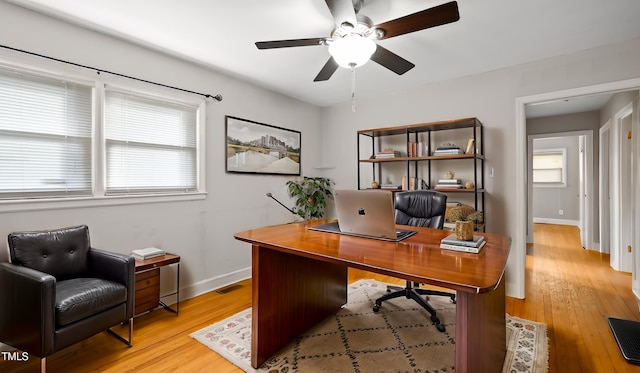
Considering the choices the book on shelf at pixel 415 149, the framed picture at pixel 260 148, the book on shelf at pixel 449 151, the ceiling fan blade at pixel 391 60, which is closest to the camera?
the ceiling fan blade at pixel 391 60

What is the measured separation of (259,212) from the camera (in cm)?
377

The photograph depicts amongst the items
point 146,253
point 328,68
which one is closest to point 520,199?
point 328,68

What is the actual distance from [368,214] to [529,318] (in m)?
1.94

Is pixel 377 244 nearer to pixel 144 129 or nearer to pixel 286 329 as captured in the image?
pixel 286 329

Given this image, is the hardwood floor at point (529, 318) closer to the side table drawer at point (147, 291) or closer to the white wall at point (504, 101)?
the side table drawer at point (147, 291)

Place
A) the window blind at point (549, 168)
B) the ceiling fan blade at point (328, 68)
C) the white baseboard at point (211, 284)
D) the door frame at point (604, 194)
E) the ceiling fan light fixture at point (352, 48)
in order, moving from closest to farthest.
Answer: the ceiling fan light fixture at point (352, 48), the ceiling fan blade at point (328, 68), the white baseboard at point (211, 284), the door frame at point (604, 194), the window blind at point (549, 168)

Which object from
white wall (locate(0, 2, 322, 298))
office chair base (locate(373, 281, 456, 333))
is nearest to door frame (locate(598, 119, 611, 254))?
office chair base (locate(373, 281, 456, 333))

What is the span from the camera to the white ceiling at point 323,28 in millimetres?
2016

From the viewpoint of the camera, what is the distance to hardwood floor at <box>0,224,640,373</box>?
1.86 meters

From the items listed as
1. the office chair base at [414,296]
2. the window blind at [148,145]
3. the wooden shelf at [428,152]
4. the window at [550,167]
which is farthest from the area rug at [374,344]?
the window at [550,167]

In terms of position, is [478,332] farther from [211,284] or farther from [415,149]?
[211,284]

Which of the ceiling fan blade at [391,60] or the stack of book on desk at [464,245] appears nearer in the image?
the stack of book on desk at [464,245]

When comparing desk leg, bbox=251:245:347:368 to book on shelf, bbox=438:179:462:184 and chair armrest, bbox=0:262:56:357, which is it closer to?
chair armrest, bbox=0:262:56:357

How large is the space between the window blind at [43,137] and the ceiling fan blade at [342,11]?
2074mm
